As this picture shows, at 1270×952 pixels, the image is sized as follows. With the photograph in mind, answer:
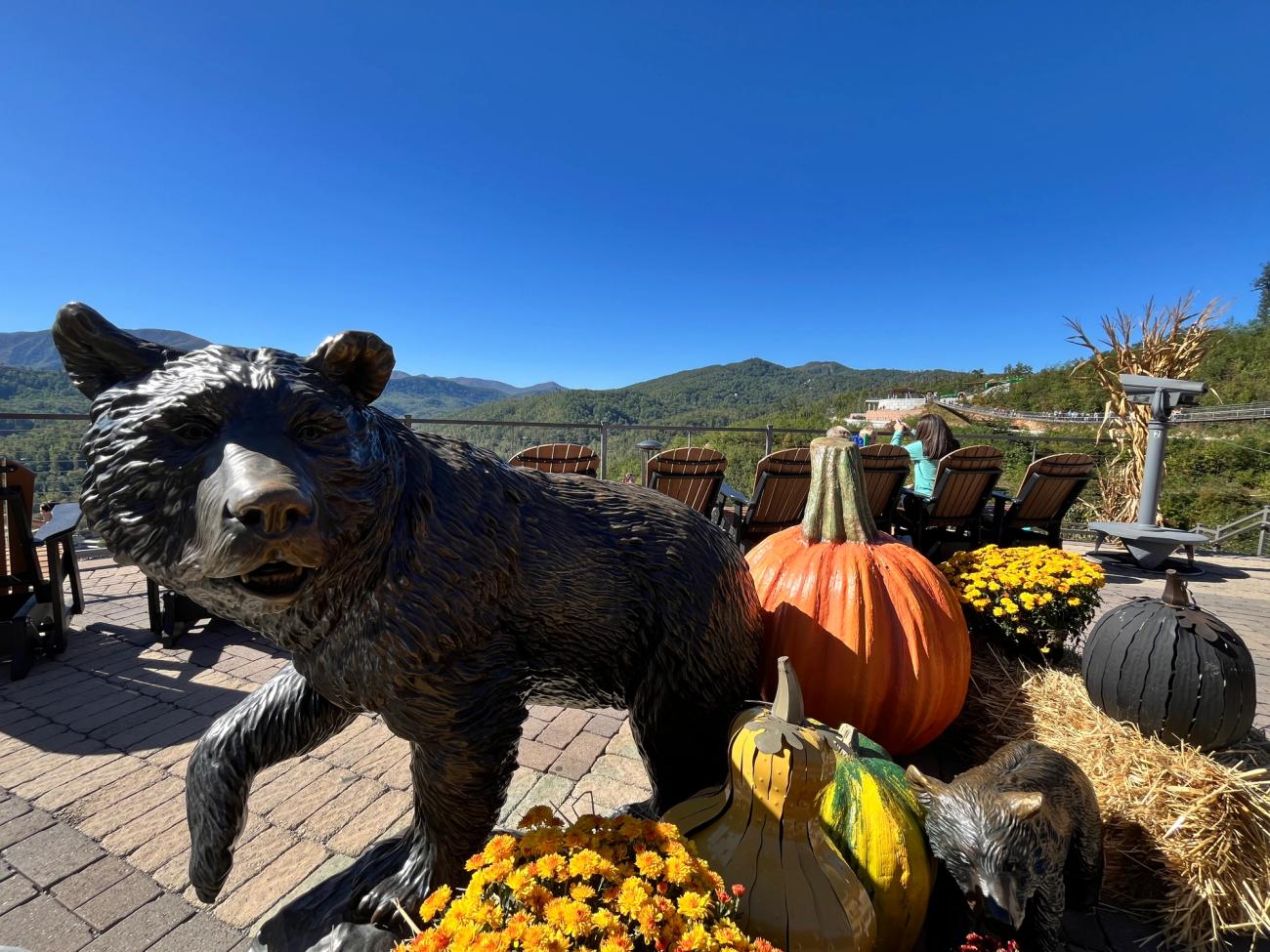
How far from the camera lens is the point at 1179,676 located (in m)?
2.27

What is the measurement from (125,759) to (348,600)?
2776 mm

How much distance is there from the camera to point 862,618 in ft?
6.66

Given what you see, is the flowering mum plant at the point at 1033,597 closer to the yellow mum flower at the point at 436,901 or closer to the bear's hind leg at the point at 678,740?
the bear's hind leg at the point at 678,740

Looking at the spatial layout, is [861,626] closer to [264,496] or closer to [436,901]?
[436,901]

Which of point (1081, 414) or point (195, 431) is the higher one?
point (1081, 414)

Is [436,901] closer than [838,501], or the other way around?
[436,901]

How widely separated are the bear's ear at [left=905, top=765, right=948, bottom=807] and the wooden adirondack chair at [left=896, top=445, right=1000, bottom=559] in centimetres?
440

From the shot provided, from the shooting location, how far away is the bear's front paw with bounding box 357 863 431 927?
143cm

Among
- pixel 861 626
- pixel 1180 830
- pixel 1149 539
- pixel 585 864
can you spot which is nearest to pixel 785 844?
pixel 585 864

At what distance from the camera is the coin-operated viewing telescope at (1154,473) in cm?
642

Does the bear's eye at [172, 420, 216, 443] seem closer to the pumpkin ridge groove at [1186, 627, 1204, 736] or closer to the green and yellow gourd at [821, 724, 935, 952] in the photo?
the green and yellow gourd at [821, 724, 935, 952]

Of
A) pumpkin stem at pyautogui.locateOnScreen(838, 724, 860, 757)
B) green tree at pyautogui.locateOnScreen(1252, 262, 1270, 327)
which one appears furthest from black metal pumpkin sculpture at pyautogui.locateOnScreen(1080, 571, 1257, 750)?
green tree at pyautogui.locateOnScreen(1252, 262, 1270, 327)

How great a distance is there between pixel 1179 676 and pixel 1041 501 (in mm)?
4505

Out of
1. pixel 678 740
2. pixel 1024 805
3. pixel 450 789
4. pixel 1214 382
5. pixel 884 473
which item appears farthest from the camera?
pixel 1214 382
